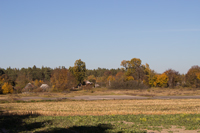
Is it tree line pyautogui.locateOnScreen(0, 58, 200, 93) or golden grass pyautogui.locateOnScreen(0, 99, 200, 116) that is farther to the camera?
tree line pyautogui.locateOnScreen(0, 58, 200, 93)

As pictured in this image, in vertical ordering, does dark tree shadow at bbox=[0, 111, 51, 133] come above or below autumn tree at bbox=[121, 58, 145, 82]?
below

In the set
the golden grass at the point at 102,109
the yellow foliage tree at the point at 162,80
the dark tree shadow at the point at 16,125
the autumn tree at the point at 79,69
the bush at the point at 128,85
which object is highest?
the autumn tree at the point at 79,69

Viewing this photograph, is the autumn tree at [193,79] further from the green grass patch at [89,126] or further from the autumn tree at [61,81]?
the green grass patch at [89,126]

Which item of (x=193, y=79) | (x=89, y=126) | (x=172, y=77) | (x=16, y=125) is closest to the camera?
(x=89, y=126)

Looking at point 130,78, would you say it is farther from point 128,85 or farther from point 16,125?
point 16,125

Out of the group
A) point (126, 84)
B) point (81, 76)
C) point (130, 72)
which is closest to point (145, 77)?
point (130, 72)

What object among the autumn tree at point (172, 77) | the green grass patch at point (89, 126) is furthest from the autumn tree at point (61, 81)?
the green grass patch at point (89, 126)

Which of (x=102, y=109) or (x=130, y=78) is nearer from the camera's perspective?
(x=102, y=109)

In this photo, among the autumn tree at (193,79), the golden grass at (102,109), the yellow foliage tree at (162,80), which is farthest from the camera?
the yellow foliage tree at (162,80)

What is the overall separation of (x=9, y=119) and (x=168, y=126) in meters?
10.3

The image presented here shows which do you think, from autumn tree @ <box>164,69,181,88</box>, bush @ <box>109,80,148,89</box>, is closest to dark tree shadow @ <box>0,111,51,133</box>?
bush @ <box>109,80,148,89</box>

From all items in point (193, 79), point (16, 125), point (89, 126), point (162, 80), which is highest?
point (193, 79)

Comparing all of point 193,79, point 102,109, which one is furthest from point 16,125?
point 193,79

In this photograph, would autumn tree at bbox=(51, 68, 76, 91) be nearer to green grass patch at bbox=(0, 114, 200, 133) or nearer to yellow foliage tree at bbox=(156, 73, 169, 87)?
yellow foliage tree at bbox=(156, 73, 169, 87)
